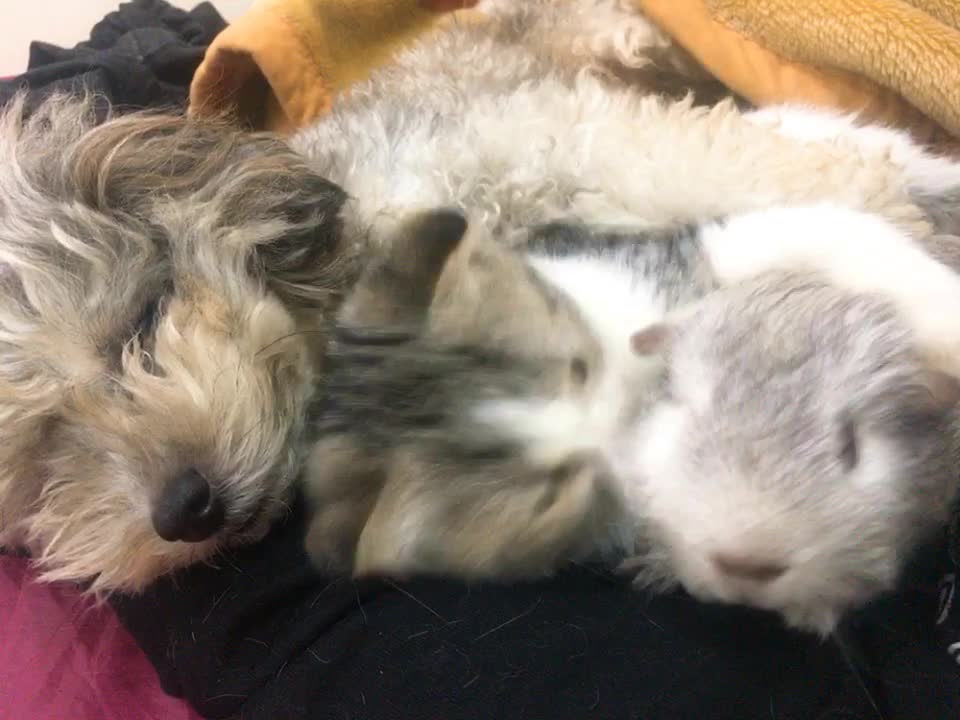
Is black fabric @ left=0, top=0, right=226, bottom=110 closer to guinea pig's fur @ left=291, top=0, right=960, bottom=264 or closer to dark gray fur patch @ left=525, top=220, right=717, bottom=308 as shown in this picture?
guinea pig's fur @ left=291, top=0, right=960, bottom=264

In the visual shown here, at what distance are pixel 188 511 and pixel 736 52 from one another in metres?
0.95

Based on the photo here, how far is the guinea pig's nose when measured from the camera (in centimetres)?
61

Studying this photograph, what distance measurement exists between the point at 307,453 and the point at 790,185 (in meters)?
0.59

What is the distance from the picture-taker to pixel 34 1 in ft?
7.42

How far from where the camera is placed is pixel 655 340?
0.76 metres

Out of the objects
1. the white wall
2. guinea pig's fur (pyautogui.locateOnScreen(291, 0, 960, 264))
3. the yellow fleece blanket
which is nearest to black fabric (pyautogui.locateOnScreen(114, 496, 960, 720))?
guinea pig's fur (pyautogui.locateOnScreen(291, 0, 960, 264))

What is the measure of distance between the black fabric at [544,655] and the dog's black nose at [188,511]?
66 mm

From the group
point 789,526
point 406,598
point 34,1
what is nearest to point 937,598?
point 789,526

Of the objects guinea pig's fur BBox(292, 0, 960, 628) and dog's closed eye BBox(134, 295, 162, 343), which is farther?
dog's closed eye BBox(134, 295, 162, 343)

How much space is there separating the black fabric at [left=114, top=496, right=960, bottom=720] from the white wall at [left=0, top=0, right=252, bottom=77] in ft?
6.09

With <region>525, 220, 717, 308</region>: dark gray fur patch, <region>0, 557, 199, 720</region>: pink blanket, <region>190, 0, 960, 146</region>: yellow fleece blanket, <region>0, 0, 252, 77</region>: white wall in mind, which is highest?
<region>0, 0, 252, 77</region>: white wall

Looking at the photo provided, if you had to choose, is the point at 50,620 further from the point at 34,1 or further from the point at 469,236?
the point at 34,1

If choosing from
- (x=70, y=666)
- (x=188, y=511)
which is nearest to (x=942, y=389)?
(x=188, y=511)

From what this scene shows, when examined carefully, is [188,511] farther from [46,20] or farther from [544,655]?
[46,20]
